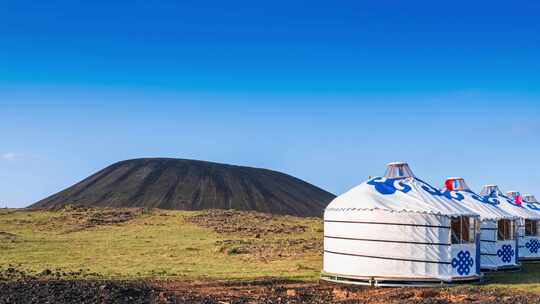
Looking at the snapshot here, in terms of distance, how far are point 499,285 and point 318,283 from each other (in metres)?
5.49

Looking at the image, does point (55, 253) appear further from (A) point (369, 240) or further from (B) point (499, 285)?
(B) point (499, 285)

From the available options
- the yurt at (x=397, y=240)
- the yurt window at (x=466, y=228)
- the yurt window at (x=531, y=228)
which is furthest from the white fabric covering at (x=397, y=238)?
the yurt window at (x=531, y=228)

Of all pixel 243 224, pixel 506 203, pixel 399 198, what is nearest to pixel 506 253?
pixel 506 203

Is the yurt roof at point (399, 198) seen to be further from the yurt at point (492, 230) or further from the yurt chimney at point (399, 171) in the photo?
the yurt at point (492, 230)

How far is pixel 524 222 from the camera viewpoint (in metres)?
28.7

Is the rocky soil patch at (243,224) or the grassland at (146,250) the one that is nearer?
the grassland at (146,250)

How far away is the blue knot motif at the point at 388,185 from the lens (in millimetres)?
19281

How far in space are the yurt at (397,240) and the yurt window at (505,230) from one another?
6150 millimetres

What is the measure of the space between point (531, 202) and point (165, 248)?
768 inches

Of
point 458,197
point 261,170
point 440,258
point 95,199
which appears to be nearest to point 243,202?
point 95,199

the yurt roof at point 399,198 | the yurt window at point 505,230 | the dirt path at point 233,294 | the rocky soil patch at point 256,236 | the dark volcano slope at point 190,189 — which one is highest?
the dark volcano slope at point 190,189

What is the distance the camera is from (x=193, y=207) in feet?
229

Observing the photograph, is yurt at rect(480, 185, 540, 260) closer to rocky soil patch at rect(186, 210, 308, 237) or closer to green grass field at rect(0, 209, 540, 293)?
green grass field at rect(0, 209, 540, 293)

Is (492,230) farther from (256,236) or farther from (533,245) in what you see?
(256,236)
